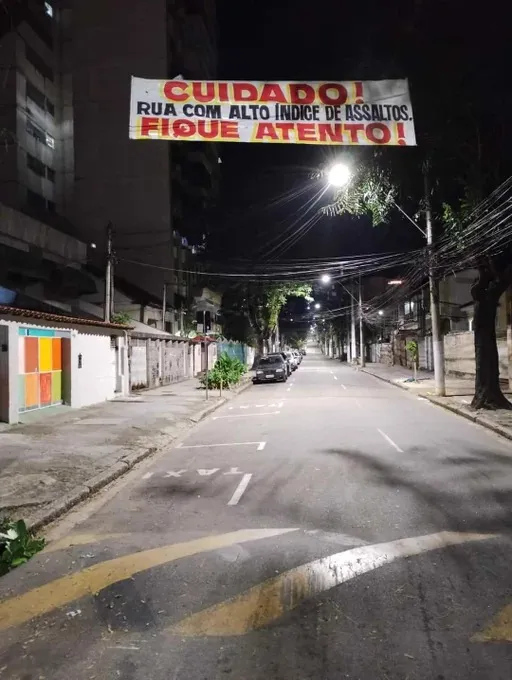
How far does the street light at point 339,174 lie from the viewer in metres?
14.2

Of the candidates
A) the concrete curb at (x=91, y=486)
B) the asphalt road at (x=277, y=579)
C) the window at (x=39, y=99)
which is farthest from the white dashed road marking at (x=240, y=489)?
the window at (x=39, y=99)

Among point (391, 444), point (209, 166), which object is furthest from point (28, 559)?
point (209, 166)

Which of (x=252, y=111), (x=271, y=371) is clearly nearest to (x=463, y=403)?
(x=252, y=111)

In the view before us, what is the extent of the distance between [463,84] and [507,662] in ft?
43.4

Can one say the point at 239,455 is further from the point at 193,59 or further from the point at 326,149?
the point at 193,59

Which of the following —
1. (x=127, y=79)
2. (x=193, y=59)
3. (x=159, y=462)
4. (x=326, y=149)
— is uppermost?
(x=193, y=59)

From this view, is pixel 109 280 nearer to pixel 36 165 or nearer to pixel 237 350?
pixel 36 165

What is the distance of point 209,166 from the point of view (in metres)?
52.3

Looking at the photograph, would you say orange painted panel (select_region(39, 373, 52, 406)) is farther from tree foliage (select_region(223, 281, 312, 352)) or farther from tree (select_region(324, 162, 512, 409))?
tree foliage (select_region(223, 281, 312, 352))

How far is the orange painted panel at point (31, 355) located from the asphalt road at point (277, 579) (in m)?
7.55

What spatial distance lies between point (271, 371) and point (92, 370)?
15670mm

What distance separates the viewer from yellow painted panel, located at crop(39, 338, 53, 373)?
52.3ft

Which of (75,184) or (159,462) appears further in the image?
(75,184)

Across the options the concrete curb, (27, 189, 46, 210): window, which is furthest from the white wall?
(27, 189, 46, 210): window
